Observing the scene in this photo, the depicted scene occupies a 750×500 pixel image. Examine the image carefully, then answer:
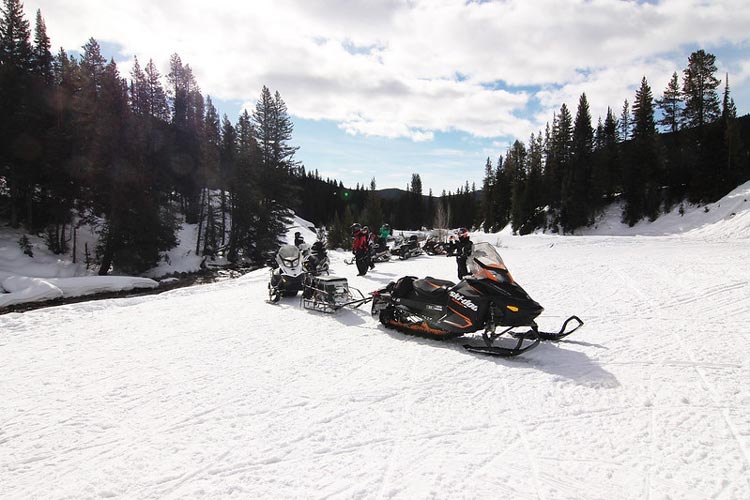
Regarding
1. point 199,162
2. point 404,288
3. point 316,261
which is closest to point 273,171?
point 199,162

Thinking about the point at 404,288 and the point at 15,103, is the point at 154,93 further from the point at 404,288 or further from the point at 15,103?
the point at 404,288

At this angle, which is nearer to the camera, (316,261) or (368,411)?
(368,411)

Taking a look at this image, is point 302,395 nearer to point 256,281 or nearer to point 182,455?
point 182,455

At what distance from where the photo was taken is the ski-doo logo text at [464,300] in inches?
194

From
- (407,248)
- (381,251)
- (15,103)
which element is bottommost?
(381,251)

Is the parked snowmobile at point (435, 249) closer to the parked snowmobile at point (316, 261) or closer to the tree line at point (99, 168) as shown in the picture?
the parked snowmobile at point (316, 261)

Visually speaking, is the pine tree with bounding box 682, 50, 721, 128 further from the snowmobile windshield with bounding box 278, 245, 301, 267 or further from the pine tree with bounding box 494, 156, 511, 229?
the snowmobile windshield with bounding box 278, 245, 301, 267

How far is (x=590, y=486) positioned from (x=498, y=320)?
252 centimetres

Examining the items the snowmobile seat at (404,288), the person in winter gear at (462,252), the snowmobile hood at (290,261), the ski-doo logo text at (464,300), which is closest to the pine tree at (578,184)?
the person in winter gear at (462,252)

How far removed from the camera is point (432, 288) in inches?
218

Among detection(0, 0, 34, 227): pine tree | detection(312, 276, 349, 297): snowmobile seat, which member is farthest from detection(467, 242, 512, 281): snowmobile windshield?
detection(0, 0, 34, 227): pine tree

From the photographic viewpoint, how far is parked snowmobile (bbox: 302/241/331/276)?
31.2 ft

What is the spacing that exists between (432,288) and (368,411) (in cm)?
258

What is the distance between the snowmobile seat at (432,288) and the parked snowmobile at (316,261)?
4052 mm
